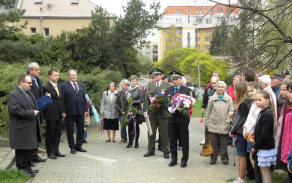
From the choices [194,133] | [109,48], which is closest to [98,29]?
[109,48]

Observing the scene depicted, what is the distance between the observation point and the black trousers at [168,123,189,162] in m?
8.09

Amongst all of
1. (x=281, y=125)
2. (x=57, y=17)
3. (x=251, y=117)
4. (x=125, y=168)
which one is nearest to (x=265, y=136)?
(x=281, y=125)

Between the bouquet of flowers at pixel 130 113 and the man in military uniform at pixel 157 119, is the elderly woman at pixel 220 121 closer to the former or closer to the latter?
the man in military uniform at pixel 157 119

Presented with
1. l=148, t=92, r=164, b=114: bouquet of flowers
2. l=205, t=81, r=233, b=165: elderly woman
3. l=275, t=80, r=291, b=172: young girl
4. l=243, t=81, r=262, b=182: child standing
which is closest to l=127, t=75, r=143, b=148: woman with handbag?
l=148, t=92, r=164, b=114: bouquet of flowers

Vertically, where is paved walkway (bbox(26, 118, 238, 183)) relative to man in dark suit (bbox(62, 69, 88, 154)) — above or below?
below

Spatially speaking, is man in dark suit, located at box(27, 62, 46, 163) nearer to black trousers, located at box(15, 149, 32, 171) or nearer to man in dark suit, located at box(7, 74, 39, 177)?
black trousers, located at box(15, 149, 32, 171)

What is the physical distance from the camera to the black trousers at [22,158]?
6.91 m

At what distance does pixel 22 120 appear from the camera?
6.73 m

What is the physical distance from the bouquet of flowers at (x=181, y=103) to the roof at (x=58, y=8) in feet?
133

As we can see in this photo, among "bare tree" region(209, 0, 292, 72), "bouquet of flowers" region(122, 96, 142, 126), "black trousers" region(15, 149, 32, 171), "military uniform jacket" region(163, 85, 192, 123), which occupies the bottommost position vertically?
"black trousers" region(15, 149, 32, 171)

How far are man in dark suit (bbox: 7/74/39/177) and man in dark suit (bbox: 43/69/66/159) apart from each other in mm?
1839

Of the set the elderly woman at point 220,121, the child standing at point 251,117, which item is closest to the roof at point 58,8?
the elderly woman at point 220,121

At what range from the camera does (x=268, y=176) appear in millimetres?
5613

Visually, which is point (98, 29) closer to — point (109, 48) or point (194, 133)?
point (109, 48)
